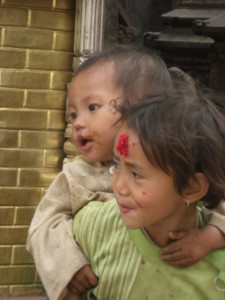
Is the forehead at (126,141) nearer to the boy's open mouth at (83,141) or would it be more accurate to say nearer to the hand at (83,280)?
the boy's open mouth at (83,141)

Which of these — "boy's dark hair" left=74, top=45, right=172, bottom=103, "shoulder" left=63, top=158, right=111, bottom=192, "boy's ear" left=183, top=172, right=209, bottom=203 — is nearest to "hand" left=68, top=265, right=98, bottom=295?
"shoulder" left=63, top=158, right=111, bottom=192

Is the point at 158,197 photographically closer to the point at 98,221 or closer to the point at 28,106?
the point at 98,221

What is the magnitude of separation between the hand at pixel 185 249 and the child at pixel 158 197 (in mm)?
23

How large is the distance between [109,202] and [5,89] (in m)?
3.35

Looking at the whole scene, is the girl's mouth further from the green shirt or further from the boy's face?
the green shirt

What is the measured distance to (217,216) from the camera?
6.30 ft

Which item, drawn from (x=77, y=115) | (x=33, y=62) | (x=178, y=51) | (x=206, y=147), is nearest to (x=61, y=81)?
(x=33, y=62)

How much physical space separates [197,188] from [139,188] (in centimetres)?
14

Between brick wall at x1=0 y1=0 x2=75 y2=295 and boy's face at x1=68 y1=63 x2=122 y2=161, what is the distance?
3235 mm

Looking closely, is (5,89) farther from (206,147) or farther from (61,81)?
(206,147)

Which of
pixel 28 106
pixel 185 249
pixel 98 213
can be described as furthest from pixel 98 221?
pixel 28 106

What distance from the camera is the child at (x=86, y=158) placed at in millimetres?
1960

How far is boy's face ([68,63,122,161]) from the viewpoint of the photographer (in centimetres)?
198

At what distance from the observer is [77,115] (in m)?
2.04
